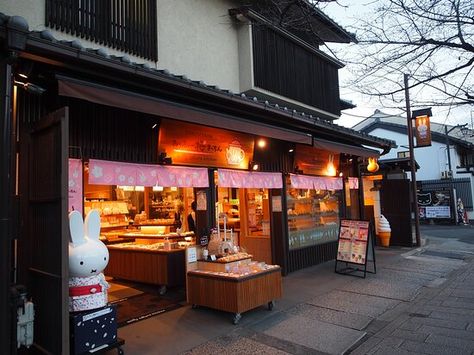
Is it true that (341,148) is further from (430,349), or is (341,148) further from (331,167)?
(430,349)

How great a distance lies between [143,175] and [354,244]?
6265mm

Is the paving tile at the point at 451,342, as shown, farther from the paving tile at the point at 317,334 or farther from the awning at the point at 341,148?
the awning at the point at 341,148

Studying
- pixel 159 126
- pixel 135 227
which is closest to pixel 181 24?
pixel 159 126

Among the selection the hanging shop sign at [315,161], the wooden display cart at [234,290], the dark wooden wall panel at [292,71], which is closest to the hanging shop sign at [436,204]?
the dark wooden wall panel at [292,71]

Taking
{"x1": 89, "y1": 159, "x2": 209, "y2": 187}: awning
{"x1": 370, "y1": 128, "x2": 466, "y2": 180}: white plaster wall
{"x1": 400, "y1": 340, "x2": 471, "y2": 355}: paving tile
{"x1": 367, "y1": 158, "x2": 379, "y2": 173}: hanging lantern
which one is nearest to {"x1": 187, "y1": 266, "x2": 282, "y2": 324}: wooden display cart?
{"x1": 89, "y1": 159, "x2": 209, "y2": 187}: awning

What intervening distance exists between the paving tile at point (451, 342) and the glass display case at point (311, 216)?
5142mm

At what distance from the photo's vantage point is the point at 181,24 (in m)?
9.50

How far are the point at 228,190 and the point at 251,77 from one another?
4.28 metres

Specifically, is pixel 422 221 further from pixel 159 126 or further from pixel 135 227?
pixel 159 126

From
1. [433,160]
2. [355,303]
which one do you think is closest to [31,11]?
[355,303]

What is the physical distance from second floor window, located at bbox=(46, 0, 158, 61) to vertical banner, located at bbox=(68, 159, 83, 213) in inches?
108

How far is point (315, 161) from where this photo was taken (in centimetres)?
1203

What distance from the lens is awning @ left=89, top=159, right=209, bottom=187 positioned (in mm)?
6203

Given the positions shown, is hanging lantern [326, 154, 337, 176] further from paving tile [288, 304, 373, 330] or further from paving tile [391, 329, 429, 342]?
paving tile [391, 329, 429, 342]
